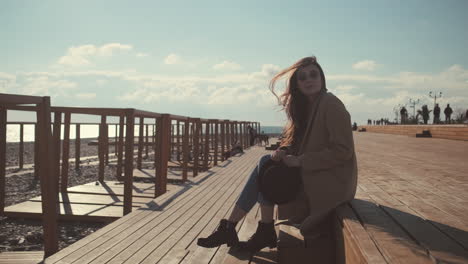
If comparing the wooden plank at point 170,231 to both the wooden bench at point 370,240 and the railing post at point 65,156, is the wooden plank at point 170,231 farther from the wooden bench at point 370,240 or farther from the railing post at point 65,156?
the railing post at point 65,156

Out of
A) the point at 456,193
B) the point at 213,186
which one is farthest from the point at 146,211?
the point at 456,193

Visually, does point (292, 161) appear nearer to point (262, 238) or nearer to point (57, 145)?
point (262, 238)

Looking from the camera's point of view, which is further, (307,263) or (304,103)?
(304,103)

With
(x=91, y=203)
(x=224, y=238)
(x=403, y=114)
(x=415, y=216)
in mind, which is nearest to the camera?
(x=415, y=216)

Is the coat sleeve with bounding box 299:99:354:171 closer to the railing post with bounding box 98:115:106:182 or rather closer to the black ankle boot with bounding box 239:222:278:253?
the black ankle boot with bounding box 239:222:278:253

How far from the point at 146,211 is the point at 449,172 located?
313cm

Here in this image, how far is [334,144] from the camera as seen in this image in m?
2.12

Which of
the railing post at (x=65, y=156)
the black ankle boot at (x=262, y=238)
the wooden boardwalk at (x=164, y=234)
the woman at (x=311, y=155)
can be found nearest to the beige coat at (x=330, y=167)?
the woman at (x=311, y=155)

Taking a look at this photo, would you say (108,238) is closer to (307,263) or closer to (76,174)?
(307,263)

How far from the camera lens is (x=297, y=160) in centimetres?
222

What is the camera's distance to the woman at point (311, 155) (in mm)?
2111

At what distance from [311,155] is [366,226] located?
552 mm

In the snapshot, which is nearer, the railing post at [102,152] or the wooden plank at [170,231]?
the wooden plank at [170,231]

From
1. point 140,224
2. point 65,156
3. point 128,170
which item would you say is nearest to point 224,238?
point 140,224
